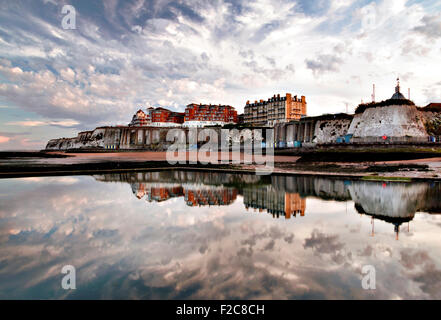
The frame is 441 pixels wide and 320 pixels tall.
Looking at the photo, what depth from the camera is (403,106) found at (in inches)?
2090

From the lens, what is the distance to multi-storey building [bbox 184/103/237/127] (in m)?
136

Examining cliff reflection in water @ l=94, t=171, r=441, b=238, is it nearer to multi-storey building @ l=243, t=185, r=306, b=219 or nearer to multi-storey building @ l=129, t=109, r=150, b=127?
multi-storey building @ l=243, t=185, r=306, b=219

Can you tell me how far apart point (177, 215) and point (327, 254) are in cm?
600

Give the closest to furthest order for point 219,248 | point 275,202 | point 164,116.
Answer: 1. point 219,248
2. point 275,202
3. point 164,116

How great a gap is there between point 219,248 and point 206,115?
438ft

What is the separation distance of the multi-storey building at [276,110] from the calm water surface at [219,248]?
107105 millimetres

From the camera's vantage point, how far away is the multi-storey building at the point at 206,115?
13600cm

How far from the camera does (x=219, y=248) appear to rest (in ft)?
22.2

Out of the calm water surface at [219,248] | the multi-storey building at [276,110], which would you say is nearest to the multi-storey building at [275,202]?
the calm water surface at [219,248]

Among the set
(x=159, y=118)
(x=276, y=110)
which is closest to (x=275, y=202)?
(x=276, y=110)

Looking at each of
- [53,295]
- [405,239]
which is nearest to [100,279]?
[53,295]

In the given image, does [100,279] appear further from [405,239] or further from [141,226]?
[405,239]

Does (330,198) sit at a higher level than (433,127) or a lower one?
lower

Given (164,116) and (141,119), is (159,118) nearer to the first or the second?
(164,116)
